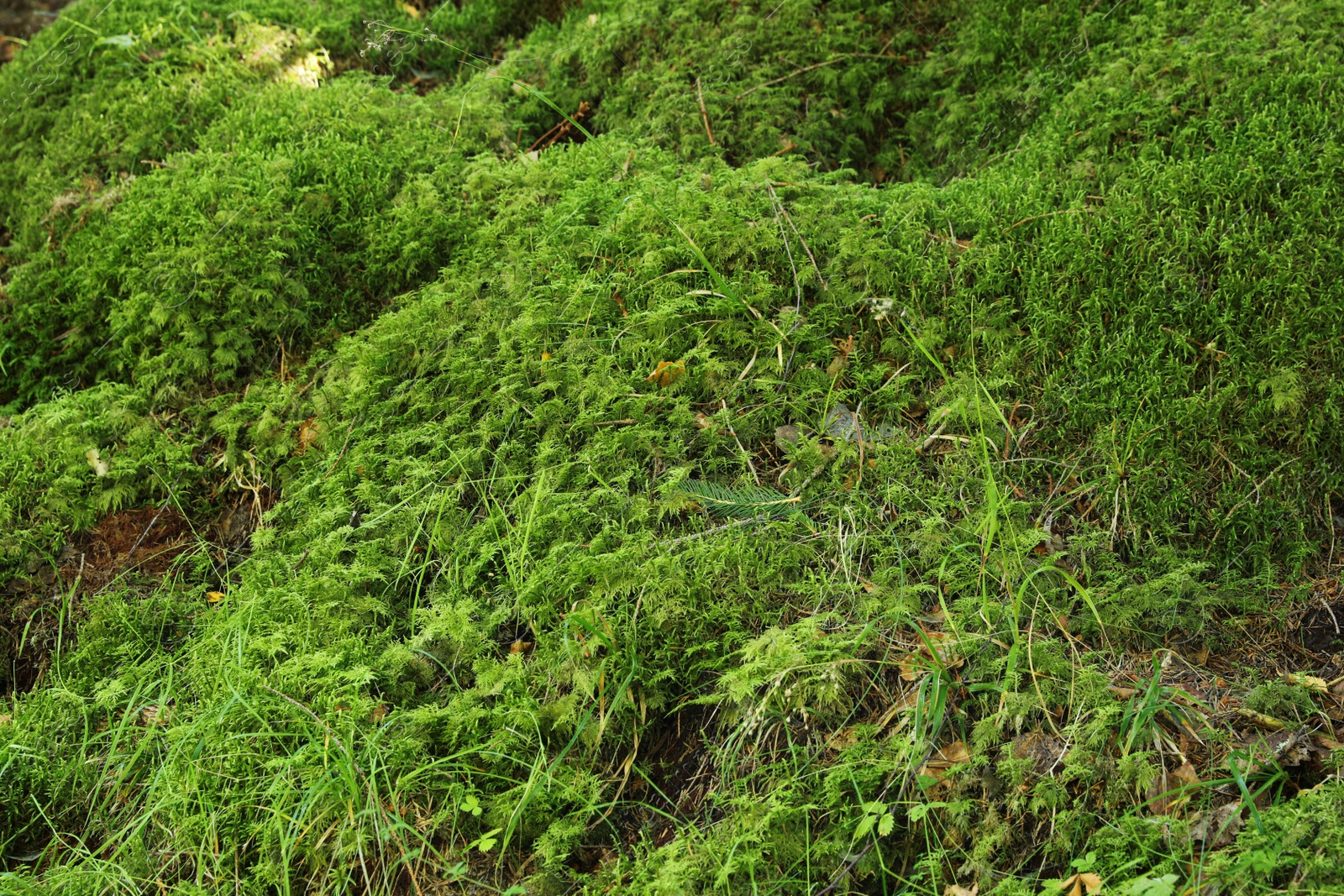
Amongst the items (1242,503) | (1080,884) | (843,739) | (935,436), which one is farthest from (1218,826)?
(935,436)

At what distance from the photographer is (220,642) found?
276cm

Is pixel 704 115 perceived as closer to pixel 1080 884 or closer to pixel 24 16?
pixel 1080 884

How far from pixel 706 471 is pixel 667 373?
1.31ft

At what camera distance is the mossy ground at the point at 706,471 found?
88.8 inches

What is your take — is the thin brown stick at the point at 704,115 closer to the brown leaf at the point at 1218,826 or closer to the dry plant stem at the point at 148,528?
the dry plant stem at the point at 148,528

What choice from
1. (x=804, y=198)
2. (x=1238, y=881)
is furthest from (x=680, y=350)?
(x=1238, y=881)

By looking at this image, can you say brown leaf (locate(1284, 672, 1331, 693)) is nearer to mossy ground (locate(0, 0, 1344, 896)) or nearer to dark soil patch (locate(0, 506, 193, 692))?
mossy ground (locate(0, 0, 1344, 896))

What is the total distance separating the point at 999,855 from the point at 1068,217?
2140 millimetres

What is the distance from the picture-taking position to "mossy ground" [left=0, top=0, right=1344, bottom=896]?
2256 mm

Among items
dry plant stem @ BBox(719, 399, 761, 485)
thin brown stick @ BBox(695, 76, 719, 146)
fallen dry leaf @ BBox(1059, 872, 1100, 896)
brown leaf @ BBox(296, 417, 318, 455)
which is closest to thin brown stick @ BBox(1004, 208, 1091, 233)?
dry plant stem @ BBox(719, 399, 761, 485)

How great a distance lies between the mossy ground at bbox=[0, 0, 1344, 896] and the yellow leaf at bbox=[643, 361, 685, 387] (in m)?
0.02

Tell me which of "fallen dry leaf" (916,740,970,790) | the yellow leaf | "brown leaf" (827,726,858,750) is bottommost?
"fallen dry leaf" (916,740,970,790)

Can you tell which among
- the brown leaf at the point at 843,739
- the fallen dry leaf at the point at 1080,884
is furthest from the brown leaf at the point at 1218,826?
the brown leaf at the point at 843,739

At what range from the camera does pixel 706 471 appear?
2.94 meters
